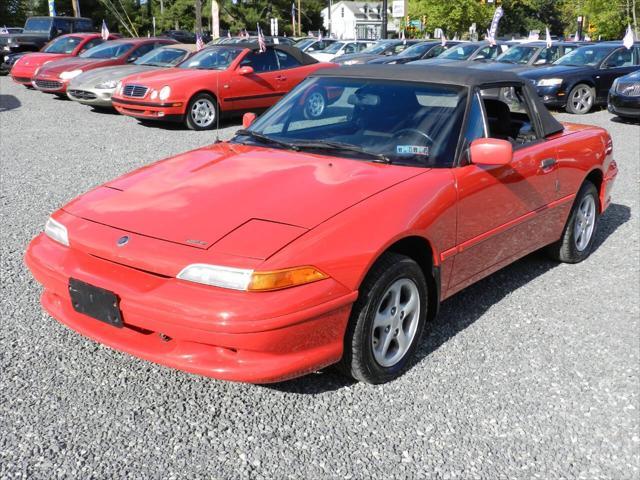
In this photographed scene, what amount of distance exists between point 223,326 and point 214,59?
10.0 m

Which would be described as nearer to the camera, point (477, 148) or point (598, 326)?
point (477, 148)

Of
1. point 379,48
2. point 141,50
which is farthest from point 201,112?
point 379,48

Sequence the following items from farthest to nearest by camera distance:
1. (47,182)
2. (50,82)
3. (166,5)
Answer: (166,5) → (50,82) → (47,182)

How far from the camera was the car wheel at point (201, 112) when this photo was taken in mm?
11320

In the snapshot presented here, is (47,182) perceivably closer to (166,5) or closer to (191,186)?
(191,186)

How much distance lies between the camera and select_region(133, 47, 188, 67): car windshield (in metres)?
13.6

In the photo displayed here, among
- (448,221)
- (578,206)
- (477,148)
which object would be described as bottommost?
(578,206)

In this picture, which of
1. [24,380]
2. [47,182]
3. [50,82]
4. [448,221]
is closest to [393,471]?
[448,221]

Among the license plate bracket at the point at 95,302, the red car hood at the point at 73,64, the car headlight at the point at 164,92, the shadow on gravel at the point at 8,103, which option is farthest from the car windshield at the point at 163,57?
the license plate bracket at the point at 95,302

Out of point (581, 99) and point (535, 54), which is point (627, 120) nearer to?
point (581, 99)

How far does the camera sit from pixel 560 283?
476 cm

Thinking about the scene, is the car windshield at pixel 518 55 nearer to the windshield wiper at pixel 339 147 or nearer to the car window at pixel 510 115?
the car window at pixel 510 115

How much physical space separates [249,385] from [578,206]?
2981 millimetres

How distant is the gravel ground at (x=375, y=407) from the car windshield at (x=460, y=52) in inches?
556
